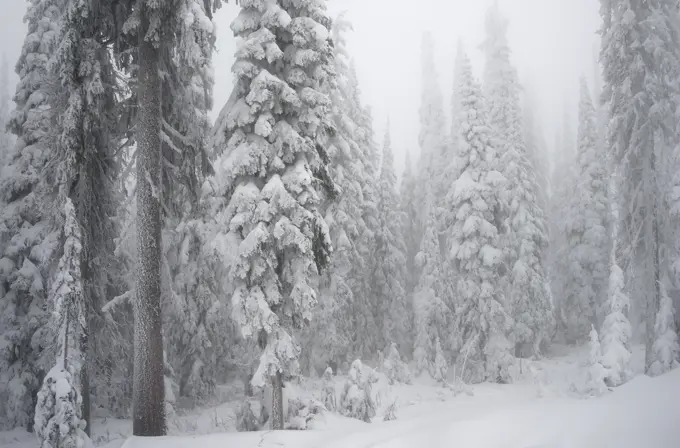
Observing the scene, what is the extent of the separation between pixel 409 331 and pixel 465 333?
8167 millimetres

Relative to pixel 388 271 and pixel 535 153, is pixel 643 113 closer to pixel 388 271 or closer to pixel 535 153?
pixel 388 271

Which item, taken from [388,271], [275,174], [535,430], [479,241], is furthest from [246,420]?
[388,271]

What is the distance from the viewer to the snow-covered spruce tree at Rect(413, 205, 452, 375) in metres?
27.7

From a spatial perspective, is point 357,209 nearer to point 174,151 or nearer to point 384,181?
point 384,181

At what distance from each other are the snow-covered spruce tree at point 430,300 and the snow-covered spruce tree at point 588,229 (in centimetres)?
1058

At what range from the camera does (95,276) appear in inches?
488

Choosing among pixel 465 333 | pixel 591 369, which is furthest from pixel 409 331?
pixel 591 369

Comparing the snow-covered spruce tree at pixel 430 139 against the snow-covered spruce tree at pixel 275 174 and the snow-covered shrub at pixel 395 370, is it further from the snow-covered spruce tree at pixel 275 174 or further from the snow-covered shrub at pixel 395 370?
the snow-covered spruce tree at pixel 275 174

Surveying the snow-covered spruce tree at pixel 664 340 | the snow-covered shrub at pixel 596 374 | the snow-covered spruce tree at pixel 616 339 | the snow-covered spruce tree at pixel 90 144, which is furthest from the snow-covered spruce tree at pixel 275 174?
the snow-covered spruce tree at pixel 664 340

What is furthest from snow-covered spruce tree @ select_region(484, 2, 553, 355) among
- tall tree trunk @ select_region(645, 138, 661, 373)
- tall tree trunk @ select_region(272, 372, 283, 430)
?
tall tree trunk @ select_region(272, 372, 283, 430)

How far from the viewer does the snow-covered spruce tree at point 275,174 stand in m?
10.9

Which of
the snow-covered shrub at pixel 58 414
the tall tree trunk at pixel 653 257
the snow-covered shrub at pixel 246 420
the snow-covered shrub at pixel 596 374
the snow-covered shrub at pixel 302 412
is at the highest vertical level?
the tall tree trunk at pixel 653 257

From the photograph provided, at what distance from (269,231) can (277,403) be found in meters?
4.54

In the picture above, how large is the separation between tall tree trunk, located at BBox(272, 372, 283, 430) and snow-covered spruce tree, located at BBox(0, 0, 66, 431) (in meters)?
9.44
